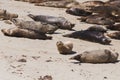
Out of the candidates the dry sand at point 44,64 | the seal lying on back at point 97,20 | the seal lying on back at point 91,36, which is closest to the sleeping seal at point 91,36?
the seal lying on back at point 91,36

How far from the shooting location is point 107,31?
12914mm

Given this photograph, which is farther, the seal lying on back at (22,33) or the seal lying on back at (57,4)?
the seal lying on back at (57,4)

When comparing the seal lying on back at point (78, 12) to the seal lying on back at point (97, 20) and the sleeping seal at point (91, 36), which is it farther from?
the sleeping seal at point (91, 36)

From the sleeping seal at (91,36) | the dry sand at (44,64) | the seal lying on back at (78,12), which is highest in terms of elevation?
the dry sand at (44,64)

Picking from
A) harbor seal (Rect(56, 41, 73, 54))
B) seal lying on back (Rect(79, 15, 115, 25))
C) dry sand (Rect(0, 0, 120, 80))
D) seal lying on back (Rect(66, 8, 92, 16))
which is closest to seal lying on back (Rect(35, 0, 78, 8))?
seal lying on back (Rect(66, 8, 92, 16))

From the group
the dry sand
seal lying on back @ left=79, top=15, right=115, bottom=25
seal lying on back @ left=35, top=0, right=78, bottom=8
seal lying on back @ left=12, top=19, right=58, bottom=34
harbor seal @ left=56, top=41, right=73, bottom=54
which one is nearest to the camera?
the dry sand

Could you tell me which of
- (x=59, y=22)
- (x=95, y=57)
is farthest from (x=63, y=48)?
(x=59, y=22)

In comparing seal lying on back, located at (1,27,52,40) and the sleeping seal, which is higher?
seal lying on back, located at (1,27,52,40)

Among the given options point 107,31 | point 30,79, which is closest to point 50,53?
point 30,79

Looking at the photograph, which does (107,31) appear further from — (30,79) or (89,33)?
(30,79)

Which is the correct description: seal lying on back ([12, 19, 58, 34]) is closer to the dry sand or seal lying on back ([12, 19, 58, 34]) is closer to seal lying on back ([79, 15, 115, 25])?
the dry sand

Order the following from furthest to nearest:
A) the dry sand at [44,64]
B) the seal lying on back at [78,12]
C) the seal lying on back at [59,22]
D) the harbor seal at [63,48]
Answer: the seal lying on back at [78,12] < the seal lying on back at [59,22] < the harbor seal at [63,48] < the dry sand at [44,64]

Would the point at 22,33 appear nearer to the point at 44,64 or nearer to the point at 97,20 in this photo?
the point at 44,64

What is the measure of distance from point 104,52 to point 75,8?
7.34 m
